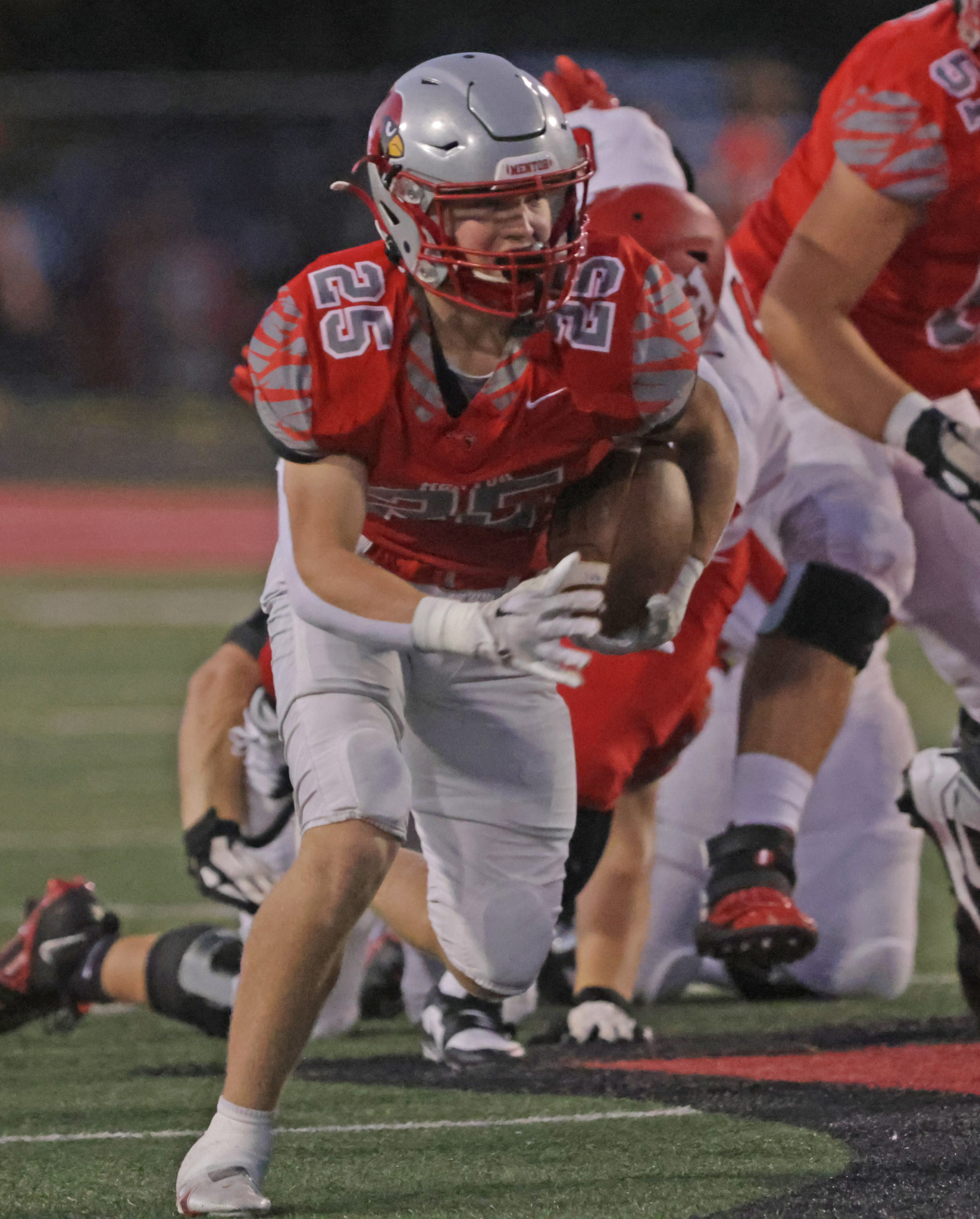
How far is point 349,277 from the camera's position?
273cm

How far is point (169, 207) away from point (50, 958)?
1042 centimetres

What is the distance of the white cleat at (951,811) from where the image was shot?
3227mm

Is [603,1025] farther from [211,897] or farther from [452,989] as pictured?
[211,897]

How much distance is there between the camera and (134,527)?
42.5 feet

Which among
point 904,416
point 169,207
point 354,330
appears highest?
point 354,330

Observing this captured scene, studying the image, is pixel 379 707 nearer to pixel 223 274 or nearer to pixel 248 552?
pixel 248 552

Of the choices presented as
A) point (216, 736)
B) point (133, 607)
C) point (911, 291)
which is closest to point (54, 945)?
point (216, 736)

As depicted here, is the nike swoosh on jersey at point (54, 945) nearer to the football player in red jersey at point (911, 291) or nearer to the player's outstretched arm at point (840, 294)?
the football player in red jersey at point (911, 291)

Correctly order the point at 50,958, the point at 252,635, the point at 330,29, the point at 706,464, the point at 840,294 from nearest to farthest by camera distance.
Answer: the point at 706,464 → the point at 50,958 → the point at 840,294 → the point at 252,635 → the point at 330,29

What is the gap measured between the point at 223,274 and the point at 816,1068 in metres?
10.8

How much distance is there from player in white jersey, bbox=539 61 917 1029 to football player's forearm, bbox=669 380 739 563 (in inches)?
21.6

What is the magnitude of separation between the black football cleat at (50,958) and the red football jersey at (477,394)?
118cm

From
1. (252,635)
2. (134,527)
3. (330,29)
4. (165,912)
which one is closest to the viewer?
(252,635)

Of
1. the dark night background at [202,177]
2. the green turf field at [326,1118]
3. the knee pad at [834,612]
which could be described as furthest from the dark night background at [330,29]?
the knee pad at [834,612]
